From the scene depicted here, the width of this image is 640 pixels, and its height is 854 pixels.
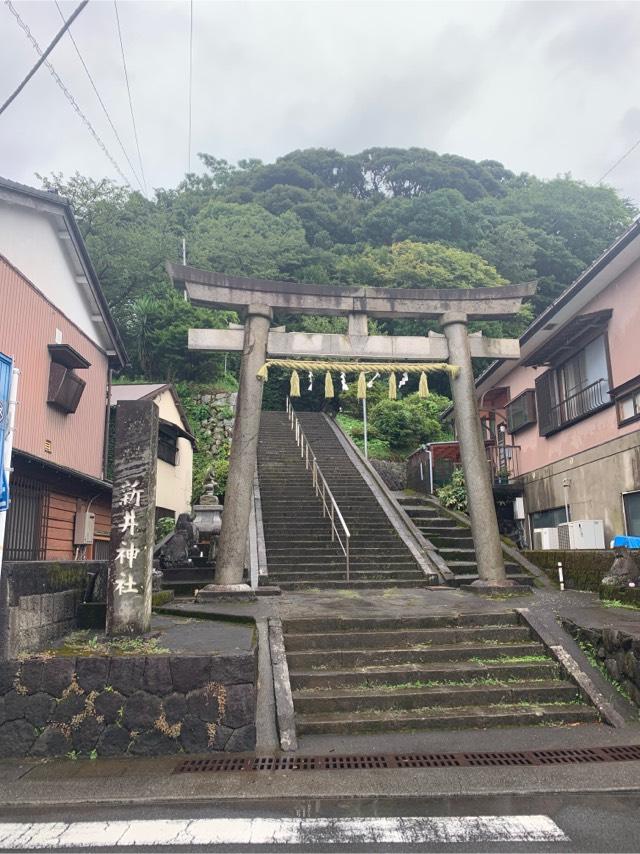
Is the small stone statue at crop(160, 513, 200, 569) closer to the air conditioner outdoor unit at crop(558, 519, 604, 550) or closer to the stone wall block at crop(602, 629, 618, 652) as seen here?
the air conditioner outdoor unit at crop(558, 519, 604, 550)

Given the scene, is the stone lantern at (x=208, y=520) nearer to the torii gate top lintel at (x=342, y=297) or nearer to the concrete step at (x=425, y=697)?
the torii gate top lintel at (x=342, y=297)

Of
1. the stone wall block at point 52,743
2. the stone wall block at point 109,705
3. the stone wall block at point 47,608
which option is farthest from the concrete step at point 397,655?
the stone wall block at point 47,608

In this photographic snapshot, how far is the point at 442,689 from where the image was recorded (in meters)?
6.12

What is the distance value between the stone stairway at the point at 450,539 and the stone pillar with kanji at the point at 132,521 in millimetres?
6780

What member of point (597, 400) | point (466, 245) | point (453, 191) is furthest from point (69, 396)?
point (453, 191)

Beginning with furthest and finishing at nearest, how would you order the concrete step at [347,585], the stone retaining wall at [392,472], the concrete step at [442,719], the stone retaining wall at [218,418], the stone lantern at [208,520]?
1. the stone retaining wall at [218,418]
2. the stone retaining wall at [392,472]
3. the stone lantern at [208,520]
4. the concrete step at [347,585]
5. the concrete step at [442,719]

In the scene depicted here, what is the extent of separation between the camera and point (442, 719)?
5.65 metres

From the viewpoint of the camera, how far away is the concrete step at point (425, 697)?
593cm

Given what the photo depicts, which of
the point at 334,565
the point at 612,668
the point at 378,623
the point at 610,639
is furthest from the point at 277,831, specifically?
the point at 334,565

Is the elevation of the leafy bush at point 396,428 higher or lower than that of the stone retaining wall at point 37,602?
higher

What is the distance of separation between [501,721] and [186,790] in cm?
306

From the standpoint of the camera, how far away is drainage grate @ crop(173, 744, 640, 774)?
15.9 ft

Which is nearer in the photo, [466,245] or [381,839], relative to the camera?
[381,839]

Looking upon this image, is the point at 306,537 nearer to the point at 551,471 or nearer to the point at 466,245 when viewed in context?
the point at 551,471
